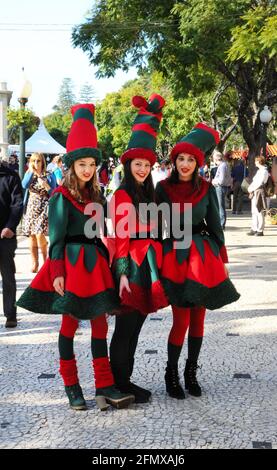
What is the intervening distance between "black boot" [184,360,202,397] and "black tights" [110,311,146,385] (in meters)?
0.42

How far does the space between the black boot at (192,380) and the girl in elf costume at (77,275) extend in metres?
0.47

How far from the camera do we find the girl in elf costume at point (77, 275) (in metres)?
3.80

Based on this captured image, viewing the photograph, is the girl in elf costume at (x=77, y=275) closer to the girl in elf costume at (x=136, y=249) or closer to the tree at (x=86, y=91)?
the girl in elf costume at (x=136, y=249)

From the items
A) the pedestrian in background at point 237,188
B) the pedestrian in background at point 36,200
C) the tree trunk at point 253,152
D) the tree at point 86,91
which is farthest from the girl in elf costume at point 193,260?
the tree at point 86,91

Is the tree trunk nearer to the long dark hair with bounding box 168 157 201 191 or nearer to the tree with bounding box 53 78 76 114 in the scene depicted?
the long dark hair with bounding box 168 157 201 191

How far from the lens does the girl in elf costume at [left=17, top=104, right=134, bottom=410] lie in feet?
12.5

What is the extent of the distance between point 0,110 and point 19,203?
6270 cm

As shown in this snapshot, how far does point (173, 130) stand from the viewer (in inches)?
1746

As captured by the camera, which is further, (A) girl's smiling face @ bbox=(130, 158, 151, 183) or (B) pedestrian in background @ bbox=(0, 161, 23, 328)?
→ (B) pedestrian in background @ bbox=(0, 161, 23, 328)

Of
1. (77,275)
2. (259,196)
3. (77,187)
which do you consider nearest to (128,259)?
(77,275)

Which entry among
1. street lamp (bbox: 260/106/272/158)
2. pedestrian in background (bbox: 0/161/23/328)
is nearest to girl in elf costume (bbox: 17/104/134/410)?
pedestrian in background (bbox: 0/161/23/328)

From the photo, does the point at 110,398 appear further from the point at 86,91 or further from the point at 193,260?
the point at 86,91

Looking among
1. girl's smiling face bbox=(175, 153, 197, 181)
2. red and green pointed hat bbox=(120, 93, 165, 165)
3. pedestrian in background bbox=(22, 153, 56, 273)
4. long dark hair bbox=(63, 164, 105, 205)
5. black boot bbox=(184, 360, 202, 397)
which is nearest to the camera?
long dark hair bbox=(63, 164, 105, 205)

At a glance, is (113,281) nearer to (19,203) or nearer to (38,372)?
(38,372)
